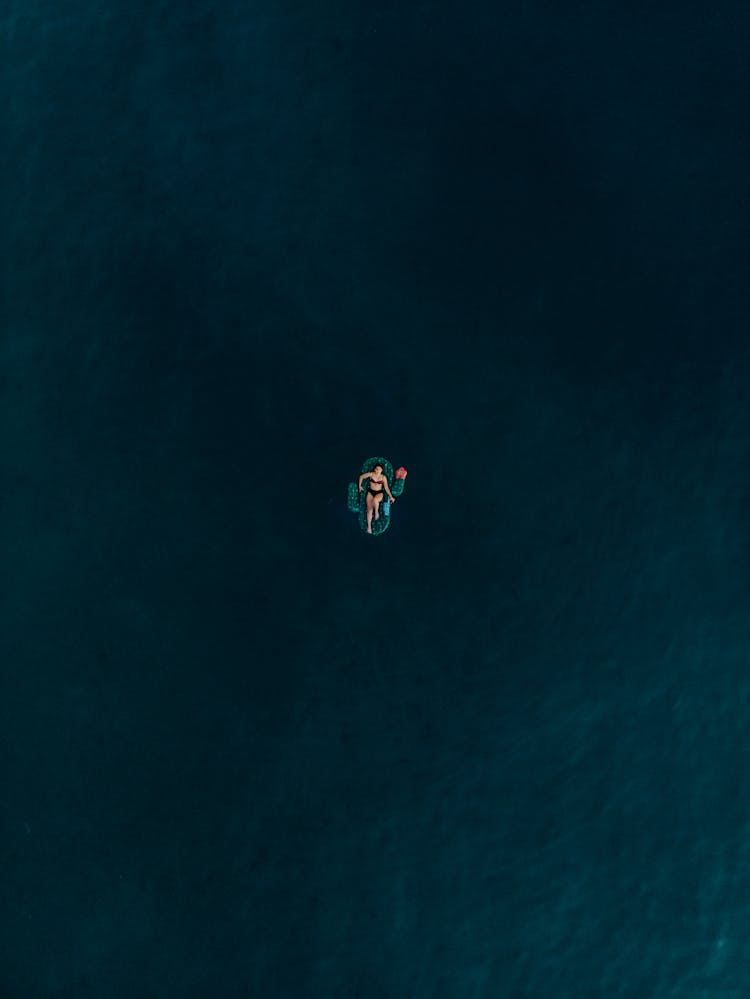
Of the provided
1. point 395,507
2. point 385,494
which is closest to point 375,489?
point 385,494

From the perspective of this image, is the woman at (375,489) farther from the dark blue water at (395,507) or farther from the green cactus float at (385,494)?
the dark blue water at (395,507)

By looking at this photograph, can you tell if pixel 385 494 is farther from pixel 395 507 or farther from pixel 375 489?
pixel 395 507

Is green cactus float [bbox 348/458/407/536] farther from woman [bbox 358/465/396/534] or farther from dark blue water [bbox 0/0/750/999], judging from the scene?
dark blue water [bbox 0/0/750/999]

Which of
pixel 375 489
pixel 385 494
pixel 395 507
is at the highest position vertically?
pixel 395 507

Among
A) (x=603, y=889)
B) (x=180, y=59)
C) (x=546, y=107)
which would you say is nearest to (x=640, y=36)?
(x=546, y=107)

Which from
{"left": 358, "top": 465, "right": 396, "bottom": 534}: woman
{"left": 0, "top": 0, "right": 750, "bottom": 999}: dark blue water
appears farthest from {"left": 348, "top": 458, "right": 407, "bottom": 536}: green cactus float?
{"left": 0, "top": 0, "right": 750, "bottom": 999}: dark blue water

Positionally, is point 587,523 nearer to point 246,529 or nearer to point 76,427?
point 246,529
